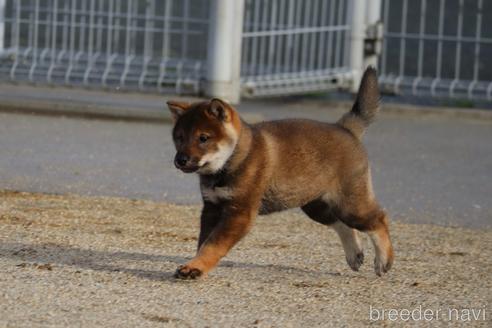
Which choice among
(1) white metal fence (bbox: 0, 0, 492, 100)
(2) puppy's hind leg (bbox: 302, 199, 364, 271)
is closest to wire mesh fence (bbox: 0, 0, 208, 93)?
(1) white metal fence (bbox: 0, 0, 492, 100)

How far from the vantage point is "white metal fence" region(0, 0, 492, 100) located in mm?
13047

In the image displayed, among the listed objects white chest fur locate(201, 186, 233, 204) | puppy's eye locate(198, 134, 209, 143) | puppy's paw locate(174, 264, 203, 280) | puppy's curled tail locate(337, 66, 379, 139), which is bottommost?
puppy's paw locate(174, 264, 203, 280)

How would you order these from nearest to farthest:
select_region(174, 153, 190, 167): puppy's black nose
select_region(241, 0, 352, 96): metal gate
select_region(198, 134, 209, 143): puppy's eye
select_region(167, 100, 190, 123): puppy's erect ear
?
select_region(174, 153, 190, 167): puppy's black nose
select_region(198, 134, 209, 143): puppy's eye
select_region(167, 100, 190, 123): puppy's erect ear
select_region(241, 0, 352, 96): metal gate

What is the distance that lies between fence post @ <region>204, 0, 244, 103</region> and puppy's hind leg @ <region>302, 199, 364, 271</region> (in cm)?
571

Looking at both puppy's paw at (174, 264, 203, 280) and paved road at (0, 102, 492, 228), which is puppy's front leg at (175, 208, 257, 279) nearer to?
puppy's paw at (174, 264, 203, 280)

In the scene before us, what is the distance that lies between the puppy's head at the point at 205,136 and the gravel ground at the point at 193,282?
541mm

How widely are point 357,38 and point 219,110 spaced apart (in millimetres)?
7728

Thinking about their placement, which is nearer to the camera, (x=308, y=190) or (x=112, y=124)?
(x=308, y=190)

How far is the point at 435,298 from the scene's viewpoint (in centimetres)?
595

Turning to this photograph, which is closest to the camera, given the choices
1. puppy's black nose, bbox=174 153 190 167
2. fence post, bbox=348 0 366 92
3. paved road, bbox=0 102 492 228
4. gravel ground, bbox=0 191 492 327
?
gravel ground, bbox=0 191 492 327

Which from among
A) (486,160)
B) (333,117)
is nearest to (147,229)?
(486,160)

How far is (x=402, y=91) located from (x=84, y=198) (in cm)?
629

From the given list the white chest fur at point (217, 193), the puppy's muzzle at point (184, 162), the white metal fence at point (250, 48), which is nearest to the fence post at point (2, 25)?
the white metal fence at point (250, 48)

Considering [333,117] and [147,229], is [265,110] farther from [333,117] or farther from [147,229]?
[147,229]
